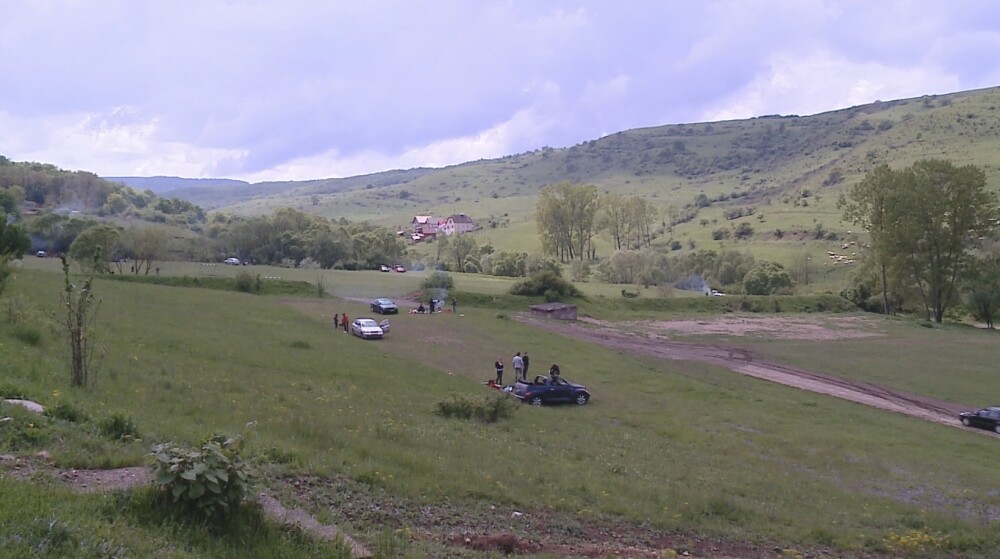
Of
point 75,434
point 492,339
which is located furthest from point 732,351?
point 75,434

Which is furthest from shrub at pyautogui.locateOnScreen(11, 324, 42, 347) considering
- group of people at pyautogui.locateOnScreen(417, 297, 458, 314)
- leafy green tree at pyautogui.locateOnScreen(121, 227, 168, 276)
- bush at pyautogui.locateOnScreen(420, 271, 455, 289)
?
leafy green tree at pyautogui.locateOnScreen(121, 227, 168, 276)

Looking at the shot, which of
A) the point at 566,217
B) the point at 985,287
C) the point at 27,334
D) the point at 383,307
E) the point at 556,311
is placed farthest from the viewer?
the point at 566,217

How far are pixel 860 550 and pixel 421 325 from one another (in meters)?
42.6

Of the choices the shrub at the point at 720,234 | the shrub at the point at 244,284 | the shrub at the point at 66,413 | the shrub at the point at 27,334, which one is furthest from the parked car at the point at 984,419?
the shrub at the point at 720,234

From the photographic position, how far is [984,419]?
30.4m

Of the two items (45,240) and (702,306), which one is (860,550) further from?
(45,240)

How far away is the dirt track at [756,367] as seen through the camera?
113ft

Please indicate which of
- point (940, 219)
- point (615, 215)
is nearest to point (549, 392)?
point (940, 219)

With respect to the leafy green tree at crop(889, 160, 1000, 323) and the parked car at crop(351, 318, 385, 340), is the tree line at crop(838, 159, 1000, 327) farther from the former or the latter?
the parked car at crop(351, 318, 385, 340)

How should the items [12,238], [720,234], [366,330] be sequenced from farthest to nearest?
1. [720,234]
2. [366,330]
3. [12,238]

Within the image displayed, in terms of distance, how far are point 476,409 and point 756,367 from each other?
29702 millimetres

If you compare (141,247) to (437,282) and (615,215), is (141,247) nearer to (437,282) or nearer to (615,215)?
(437,282)

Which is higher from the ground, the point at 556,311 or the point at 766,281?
the point at 766,281

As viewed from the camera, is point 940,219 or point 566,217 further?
point 566,217
